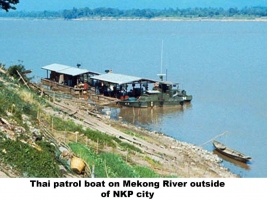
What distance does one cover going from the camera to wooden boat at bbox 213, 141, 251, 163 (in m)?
21.7

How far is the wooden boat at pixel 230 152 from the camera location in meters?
21.7

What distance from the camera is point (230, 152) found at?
880 inches

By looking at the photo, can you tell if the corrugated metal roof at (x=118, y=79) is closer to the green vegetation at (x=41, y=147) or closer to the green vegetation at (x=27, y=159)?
the green vegetation at (x=41, y=147)

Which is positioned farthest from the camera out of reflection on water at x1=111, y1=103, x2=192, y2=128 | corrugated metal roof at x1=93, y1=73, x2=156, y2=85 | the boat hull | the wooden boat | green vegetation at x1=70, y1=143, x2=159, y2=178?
corrugated metal roof at x1=93, y1=73, x2=156, y2=85

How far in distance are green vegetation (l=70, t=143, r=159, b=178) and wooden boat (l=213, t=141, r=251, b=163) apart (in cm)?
769

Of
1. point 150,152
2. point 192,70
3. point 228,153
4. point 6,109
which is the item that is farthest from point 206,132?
point 192,70

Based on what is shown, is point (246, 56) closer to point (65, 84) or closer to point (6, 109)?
point (65, 84)

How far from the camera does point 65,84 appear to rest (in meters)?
37.3

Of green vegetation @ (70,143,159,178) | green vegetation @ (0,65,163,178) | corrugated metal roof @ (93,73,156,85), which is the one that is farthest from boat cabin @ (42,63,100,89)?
green vegetation @ (70,143,159,178)

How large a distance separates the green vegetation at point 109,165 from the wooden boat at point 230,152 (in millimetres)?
7694

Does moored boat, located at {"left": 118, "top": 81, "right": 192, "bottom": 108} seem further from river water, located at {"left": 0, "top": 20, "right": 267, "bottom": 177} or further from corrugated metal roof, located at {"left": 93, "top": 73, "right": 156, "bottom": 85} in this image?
corrugated metal roof, located at {"left": 93, "top": 73, "right": 156, "bottom": 85}

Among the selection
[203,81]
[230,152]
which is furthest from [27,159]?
[203,81]

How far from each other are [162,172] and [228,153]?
711 cm

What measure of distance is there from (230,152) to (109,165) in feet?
31.3
